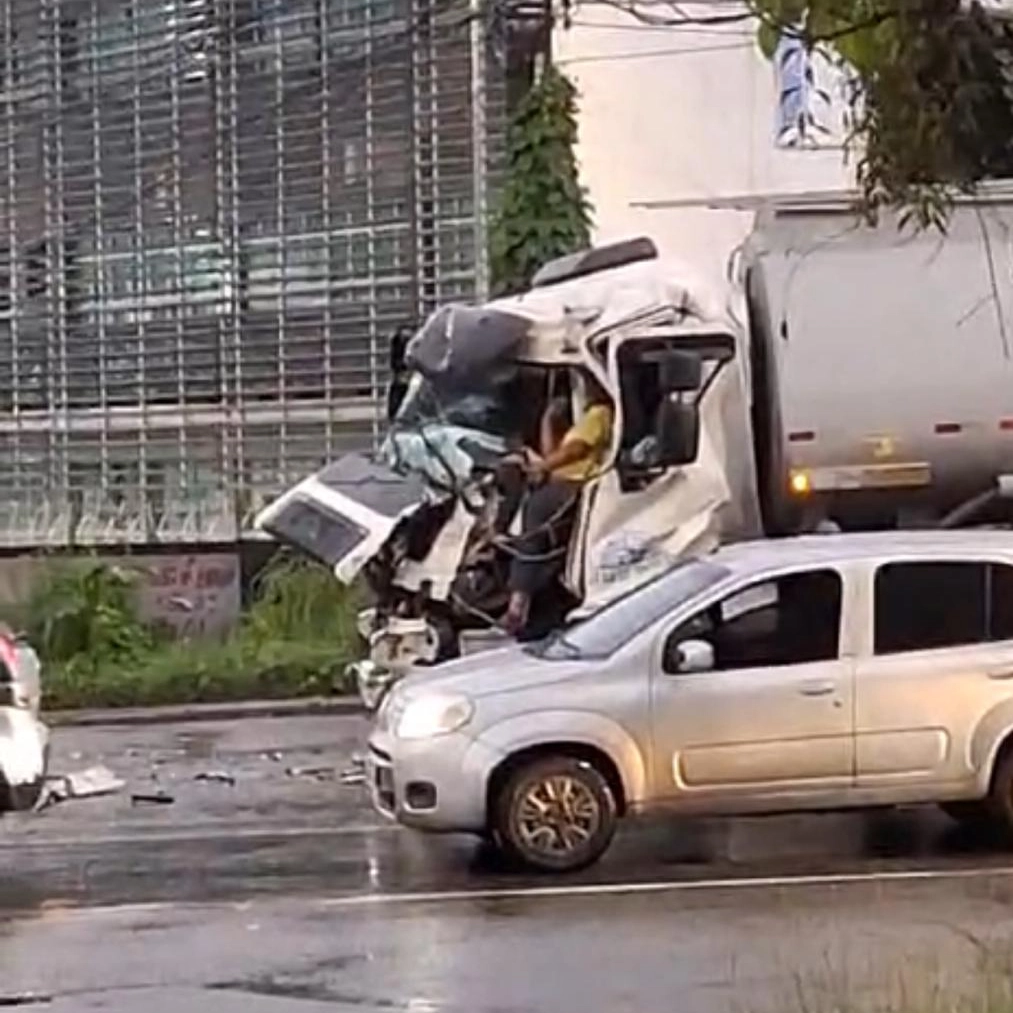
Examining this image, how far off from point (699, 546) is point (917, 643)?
465 cm

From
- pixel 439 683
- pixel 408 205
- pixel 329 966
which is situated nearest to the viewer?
pixel 329 966

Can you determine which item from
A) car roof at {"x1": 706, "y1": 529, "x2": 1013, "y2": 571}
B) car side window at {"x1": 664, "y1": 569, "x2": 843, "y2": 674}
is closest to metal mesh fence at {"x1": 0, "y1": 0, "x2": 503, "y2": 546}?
car roof at {"x1": 706, "y1": 529, "x2": 1013, "y2": 571}

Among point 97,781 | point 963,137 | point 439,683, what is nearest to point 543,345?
point 97,781

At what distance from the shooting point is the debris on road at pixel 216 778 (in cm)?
1827

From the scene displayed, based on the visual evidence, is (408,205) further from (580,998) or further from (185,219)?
(580,998)

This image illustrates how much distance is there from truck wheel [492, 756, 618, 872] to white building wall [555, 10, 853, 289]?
50.0ft

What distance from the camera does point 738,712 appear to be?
13883 millimetres

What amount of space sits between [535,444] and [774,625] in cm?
531

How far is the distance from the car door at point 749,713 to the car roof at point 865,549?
370mm

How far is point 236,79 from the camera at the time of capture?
2994cm

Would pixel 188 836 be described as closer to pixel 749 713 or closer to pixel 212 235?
pixel 749 713

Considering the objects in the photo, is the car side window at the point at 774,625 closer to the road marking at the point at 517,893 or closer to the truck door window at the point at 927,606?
the truck door window at the point at 927,606

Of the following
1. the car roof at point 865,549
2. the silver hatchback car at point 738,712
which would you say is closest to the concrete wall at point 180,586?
the car roof at point 865,549

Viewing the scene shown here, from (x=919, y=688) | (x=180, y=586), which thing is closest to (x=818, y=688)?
(x=919, y=688)
